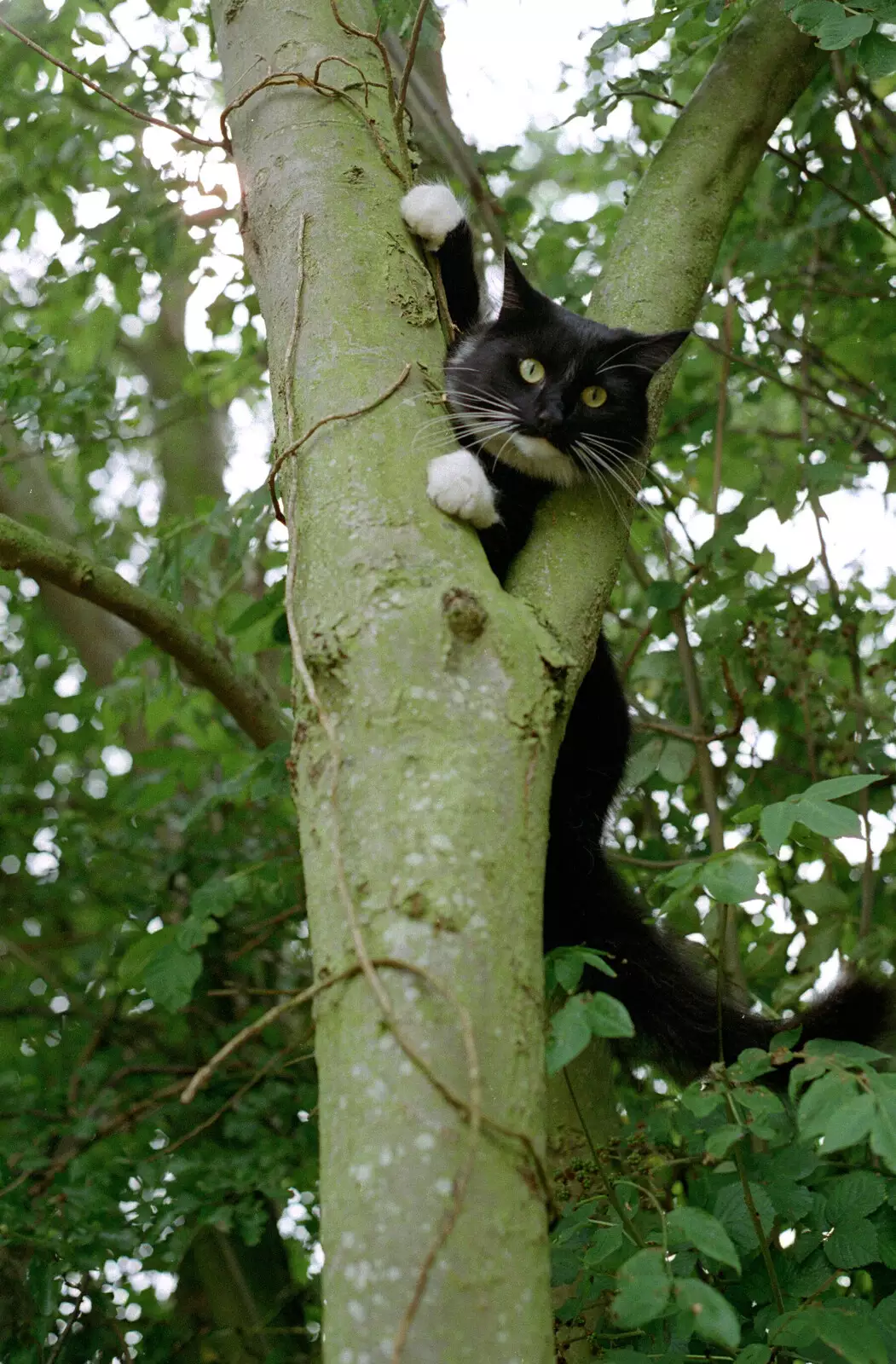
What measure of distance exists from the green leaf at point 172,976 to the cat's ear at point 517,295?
1.69 meters

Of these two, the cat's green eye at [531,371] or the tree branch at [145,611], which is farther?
the cat's green eye at [531,371]

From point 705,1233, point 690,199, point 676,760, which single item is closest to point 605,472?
point 690,199

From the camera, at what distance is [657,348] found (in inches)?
93.0

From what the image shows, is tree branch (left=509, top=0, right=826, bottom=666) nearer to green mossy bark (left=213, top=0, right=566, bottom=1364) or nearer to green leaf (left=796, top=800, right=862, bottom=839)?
green mossy bark (left=213, top=0, right=566, bottom=1364)

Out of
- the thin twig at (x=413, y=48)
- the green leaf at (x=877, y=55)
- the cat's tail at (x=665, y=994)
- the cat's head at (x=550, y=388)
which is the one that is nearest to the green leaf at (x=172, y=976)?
the cat's tail at (x=665, y=994)

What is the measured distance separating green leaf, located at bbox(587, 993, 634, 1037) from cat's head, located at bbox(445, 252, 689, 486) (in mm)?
1308

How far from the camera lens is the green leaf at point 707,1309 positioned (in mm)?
1202

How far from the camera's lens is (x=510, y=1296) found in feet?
3.43

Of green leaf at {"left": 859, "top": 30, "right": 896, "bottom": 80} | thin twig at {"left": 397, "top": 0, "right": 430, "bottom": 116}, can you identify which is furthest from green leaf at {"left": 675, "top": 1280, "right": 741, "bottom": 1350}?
thin twig at {"left": 397, "top": 0, "right": 430, "bottom": 116}

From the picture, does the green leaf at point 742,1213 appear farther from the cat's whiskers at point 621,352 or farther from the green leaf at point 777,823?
the cat's whiskers at point 621,352

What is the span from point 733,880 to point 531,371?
1604 mm

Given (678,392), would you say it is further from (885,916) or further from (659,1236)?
(659,1236)

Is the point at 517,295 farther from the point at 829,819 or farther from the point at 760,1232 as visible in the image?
the point at 760,1232

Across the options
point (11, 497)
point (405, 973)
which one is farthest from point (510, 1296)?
point (11, 497)
